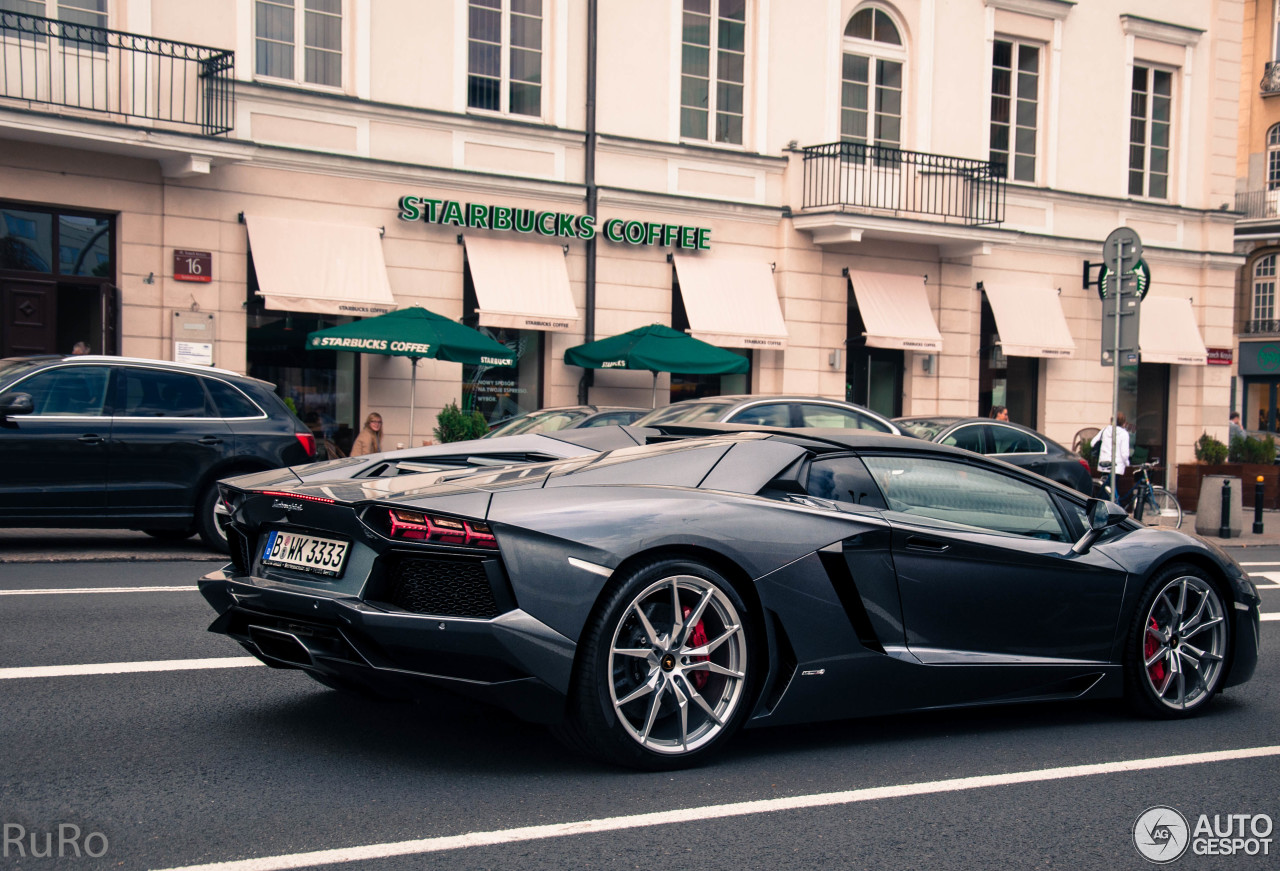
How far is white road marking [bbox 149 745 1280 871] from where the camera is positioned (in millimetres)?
3553

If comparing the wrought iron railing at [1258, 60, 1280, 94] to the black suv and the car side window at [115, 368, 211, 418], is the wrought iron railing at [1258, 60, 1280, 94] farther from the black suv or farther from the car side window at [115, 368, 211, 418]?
the car side window at [115, 368, 211, 418]

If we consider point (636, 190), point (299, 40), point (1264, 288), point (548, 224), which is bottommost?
point (548, 224)

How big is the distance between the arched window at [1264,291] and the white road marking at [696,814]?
Result: 157 feet

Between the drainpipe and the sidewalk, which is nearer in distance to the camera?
the sidewalk

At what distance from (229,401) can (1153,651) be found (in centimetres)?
850

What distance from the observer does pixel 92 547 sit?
1158cm

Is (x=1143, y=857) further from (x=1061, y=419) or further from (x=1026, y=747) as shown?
(x=1061, y=419)

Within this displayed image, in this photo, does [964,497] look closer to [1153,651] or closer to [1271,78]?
[1153,651]

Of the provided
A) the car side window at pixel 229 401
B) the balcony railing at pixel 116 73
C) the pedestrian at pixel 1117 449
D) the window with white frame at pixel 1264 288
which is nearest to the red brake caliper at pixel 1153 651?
→ the car side window at pixel 229 401

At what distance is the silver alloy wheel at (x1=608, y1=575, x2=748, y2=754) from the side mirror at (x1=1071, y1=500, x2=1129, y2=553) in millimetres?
1943

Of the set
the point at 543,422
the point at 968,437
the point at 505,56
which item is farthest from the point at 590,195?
the point at 968,437

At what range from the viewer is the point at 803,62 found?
21.5 m

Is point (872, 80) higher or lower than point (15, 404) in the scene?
higher

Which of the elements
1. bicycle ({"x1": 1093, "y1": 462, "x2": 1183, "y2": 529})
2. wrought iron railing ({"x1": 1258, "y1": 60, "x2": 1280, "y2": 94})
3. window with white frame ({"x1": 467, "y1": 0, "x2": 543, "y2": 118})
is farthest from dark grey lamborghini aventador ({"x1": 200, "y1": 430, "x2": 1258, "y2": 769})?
wrought iron railing ({"x1": 1258, "y1": 60, "x2": 1280, "y2": 94})
